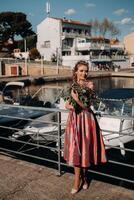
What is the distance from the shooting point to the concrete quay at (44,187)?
405 centimetres

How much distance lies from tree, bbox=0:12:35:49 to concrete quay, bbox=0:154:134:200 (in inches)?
2954

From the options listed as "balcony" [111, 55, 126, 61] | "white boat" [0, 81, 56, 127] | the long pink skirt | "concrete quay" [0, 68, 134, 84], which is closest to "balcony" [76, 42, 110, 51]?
"balcony" [111, 55, 126, 61]

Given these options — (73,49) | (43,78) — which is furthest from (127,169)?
(73,49)

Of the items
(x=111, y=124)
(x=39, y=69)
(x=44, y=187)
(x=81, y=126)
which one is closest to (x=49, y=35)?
(x=39, y=69)

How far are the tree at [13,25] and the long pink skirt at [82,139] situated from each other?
7586cm

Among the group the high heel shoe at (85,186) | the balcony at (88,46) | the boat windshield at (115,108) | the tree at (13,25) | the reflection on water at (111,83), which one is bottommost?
the reflection on water at (111,83)

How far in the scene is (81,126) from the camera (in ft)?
12.9

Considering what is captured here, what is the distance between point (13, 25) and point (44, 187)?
252 feet

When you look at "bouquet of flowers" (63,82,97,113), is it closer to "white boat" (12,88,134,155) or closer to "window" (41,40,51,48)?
"white boat" (12,88,134,155)

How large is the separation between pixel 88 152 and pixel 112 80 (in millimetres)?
47815

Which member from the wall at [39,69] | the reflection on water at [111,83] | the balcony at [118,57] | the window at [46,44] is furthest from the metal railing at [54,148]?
the balcony at [118,57]

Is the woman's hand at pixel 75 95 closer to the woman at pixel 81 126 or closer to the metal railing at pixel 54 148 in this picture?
the woman at pixel 81 126

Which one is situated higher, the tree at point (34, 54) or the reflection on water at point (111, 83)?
the tree at point (34, 54)

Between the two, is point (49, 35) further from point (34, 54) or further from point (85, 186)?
point (85, 186)
